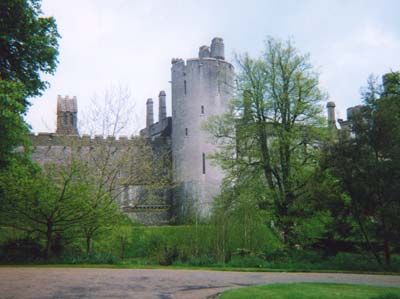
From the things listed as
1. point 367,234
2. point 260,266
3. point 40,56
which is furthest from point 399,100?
point 40,56

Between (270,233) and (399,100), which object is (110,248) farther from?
(399,100)

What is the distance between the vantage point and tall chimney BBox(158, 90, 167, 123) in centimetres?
3888

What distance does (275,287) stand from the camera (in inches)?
370

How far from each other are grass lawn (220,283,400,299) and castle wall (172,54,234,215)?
24.5 m

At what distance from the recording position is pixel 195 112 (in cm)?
3494

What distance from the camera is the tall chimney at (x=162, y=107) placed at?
38875 mm

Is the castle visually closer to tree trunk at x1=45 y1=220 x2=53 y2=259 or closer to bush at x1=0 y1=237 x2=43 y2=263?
bush at x1=0 y1=237 x2=43 y2=263

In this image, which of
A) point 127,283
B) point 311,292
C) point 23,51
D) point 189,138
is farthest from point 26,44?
point 189,138

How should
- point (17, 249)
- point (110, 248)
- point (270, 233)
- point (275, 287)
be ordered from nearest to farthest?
point (275, 287) < point (17, 249) < point (110, 248) < point (270, 233)

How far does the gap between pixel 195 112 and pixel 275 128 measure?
13763mm

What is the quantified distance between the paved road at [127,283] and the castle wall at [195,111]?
2127 centimetres

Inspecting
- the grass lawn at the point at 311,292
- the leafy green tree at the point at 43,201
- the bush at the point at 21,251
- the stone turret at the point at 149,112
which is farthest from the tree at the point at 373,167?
the stone turret at the point at 149,112

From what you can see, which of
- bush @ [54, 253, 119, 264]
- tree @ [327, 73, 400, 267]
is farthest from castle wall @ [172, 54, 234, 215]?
tree @ [327, 73, 400, 267]

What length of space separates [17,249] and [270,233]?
11.0m
